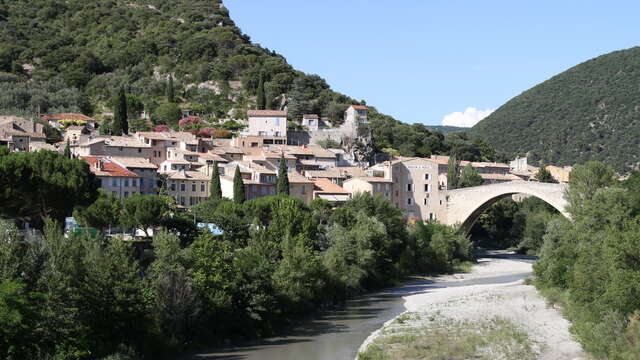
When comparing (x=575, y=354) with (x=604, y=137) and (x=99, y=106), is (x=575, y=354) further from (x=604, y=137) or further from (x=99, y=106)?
(x=604, y=137)

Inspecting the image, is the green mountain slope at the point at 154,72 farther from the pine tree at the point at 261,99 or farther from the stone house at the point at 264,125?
the stone house at the point at 264,125

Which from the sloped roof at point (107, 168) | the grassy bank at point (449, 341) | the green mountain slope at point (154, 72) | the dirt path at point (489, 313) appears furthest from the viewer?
the green mountain slope at point (154, 72)

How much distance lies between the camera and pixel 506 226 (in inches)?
2761

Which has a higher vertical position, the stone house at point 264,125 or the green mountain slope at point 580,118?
the green mountain slope at point 580,118

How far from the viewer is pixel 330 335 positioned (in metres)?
29.2

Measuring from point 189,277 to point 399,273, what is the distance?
70.1 feet

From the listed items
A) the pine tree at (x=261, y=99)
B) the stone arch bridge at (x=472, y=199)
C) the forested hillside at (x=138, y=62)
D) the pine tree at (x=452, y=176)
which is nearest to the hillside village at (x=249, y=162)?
the stone arch bridge at (x=472, y=199)

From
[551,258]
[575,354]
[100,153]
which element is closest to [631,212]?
[551,258]

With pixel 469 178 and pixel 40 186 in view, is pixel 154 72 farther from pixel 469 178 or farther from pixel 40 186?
pixel 40 186

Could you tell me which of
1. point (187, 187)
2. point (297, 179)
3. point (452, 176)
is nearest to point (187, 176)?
point (187, 187)

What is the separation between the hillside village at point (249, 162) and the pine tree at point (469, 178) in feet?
4.58

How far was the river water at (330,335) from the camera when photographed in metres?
25.9

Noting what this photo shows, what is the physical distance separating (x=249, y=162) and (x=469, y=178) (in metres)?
20.9

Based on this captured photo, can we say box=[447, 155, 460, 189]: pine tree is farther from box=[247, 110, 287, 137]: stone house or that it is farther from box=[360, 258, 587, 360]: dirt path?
box=[360, 258, 587, 360]: dirt path
